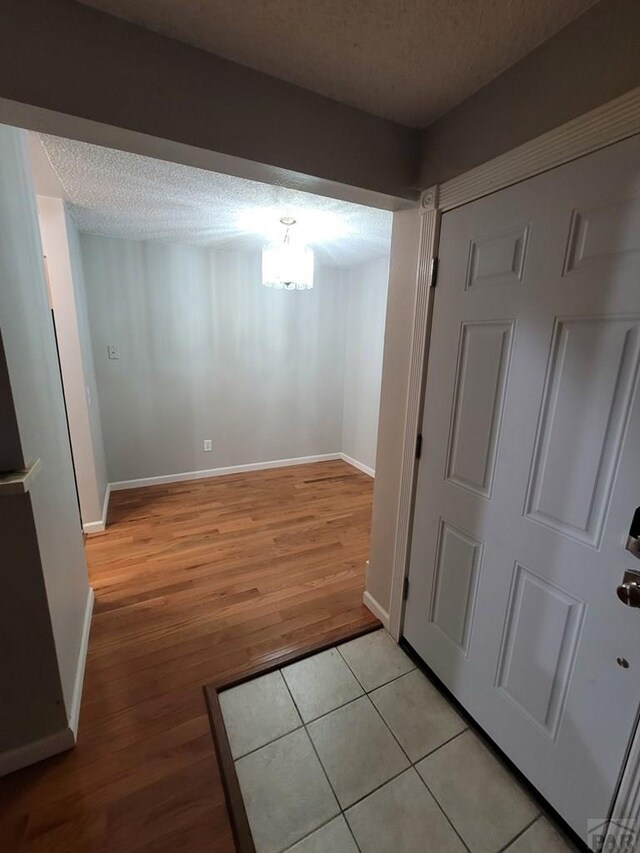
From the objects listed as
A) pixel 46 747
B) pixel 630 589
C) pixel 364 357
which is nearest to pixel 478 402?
pixel 630 589

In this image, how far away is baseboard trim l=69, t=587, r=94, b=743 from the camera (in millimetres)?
1299

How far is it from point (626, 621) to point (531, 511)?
328 mm

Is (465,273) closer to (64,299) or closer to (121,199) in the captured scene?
(121,199)

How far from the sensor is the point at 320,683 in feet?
4.99

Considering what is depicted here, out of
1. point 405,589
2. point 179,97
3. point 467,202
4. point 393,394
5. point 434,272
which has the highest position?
point 179,97

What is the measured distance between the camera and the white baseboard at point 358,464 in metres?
4.09

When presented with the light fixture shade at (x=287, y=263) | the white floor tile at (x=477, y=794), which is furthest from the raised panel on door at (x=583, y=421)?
the light fixture shade at (x=287, y=263)

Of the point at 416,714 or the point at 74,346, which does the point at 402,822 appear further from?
the point at 74,346

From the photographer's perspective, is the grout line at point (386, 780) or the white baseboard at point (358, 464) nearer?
the grout line at point (386, 780)

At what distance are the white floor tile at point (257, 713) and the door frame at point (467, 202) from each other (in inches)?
24.3

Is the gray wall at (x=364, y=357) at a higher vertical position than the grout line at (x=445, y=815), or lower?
higher

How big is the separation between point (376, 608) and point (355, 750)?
0.67 m

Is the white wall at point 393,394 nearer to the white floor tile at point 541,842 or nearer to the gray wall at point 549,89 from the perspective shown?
the gray wall at point 549,89

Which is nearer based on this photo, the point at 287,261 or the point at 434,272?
the point at 434,272
